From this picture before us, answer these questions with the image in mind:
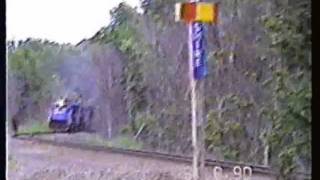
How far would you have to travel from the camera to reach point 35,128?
1.19m

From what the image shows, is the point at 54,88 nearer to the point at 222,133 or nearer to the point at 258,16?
the point at 222,133

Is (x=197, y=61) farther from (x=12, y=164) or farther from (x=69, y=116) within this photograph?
(x=12, y=164)

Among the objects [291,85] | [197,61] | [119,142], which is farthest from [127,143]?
[291,85]

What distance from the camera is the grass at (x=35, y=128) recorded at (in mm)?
1182

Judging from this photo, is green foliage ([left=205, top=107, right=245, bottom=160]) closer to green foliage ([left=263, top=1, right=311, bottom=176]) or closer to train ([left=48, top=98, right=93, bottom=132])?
green foliage ([left=263, top=1, right=311, bottom=176])

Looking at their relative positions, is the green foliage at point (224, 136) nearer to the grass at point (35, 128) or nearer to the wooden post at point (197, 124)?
the wooden post at point (197, 124)

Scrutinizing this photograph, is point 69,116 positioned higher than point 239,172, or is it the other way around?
point 69,116

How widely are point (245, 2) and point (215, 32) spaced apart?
111 millimetres

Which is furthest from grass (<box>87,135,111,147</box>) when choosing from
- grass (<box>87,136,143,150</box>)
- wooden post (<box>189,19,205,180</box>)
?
wooden post (<box>189,19,205,180</box>)

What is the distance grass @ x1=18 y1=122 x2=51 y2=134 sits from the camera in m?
1.18

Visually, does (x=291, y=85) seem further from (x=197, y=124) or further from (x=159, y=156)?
(x=159, y=156)

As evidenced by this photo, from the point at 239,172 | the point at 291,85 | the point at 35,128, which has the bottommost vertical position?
the point at 239,172

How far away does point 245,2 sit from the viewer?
1.20 meters

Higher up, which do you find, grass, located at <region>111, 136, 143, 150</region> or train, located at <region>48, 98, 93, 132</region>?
train, located at <region>48, 98, 93, 132</region>
